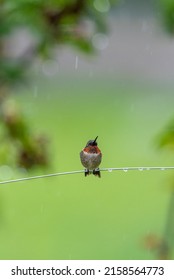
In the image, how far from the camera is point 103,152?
4.23 meters

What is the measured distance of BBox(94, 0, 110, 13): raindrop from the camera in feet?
4.33

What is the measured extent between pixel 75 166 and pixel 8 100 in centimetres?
234

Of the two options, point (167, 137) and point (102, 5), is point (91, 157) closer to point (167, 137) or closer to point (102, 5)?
point (167, 137)

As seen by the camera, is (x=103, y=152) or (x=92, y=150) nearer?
(x=92, y=150)

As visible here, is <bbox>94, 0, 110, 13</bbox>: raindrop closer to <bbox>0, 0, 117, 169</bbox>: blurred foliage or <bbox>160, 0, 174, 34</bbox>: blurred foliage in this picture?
<bbox>0, 0, 117, 169</bbox>: blurred foliage

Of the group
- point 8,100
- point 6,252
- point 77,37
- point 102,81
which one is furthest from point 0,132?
point 102,81

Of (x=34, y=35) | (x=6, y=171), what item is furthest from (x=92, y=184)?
(x=34, y=35)

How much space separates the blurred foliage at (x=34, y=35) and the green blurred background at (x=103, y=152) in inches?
1.8

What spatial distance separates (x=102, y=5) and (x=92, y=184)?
2498 millimetres

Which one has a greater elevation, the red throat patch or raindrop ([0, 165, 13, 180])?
the red throat patch

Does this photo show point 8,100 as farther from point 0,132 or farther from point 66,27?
point 66,27

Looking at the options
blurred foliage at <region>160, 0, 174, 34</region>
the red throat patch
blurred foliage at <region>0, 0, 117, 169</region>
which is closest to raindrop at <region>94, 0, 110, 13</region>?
blurred foliage at <region>0, 0, 117, 169</region>

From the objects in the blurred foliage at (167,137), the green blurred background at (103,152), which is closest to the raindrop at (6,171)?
the green blurred background at (103,152)

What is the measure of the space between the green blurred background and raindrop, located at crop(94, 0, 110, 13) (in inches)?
5.4
